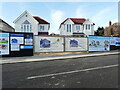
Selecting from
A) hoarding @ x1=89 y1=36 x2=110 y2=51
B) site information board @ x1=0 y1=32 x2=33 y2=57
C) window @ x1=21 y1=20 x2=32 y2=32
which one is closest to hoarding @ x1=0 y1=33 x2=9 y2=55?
site information board @ x1=0 y1=32 x2=33 y2=57

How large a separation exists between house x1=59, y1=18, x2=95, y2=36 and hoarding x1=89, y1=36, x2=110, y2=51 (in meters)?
18.9

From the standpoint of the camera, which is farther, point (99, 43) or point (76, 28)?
point (76, 28)

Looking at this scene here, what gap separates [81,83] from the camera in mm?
4707

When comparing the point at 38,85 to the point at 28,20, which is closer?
the point at 38,85

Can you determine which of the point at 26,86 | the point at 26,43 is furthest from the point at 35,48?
the point at 26,86

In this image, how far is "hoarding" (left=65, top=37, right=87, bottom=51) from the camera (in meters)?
15.9

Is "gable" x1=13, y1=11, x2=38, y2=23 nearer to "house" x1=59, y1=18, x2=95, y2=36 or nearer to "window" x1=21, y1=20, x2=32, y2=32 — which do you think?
"window" x1=21, y1=20, x2=32, y2=32

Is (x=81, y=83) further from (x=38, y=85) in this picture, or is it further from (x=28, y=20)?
(x=28, y=20)

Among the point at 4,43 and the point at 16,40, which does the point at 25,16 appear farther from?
the point at 4,43

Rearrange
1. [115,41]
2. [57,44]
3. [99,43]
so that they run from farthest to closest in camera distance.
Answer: [115,41] → [99,43] → [57,44]

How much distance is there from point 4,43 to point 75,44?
371 inches

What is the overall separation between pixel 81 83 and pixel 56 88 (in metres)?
1.15

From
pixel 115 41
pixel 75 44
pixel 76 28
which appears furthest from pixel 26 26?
pixel 115 41

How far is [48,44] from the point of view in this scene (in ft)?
49.4
